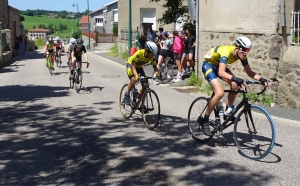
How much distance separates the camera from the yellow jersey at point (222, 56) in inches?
250

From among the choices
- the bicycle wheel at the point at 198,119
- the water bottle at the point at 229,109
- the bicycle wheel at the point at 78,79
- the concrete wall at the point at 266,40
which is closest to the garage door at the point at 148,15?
the concrete wall at the point at 266,40

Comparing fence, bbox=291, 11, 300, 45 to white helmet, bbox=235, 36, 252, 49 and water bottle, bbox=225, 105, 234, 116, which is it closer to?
water bottle, bbox=225, 105, 234, 116

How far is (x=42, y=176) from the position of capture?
544 centimetres

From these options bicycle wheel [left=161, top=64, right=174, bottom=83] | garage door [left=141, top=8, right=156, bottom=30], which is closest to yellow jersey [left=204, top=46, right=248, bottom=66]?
bicycle wheel [left=161, top=64, right=174, bottom=83]

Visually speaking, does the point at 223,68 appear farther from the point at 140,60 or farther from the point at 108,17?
the point at 108,17

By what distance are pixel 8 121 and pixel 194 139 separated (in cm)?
420

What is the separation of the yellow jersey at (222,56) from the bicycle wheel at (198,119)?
0.70 metres

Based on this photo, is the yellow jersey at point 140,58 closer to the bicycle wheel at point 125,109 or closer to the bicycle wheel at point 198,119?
the bicycle wheel at point 125,109

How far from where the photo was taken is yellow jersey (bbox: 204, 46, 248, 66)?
634 cm

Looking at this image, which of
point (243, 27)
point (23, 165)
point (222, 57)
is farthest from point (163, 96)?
point (23, 165)

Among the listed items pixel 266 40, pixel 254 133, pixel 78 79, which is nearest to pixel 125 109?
pixel 254 133

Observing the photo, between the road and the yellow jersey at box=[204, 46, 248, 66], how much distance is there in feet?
4.64

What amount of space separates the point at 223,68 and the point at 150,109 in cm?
231

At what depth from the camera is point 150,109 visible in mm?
8188
